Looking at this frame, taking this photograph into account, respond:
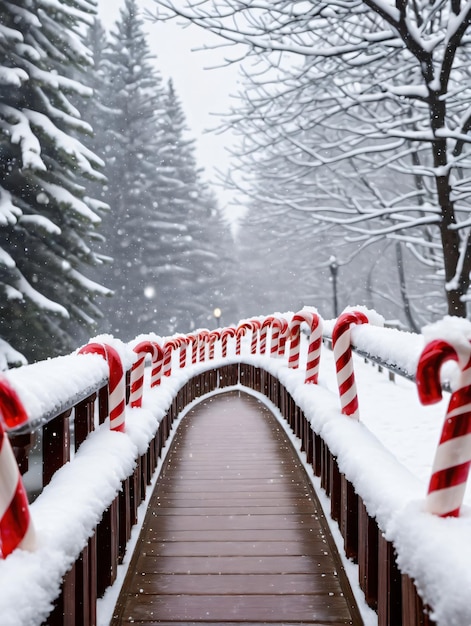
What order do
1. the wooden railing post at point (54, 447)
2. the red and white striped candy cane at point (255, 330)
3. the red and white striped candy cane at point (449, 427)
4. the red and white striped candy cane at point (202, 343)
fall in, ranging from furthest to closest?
the red and white striped candy cane at point (255, 330), the red and white striped candy cane at point (202, 343), the wooden railing post at point (54, 447), the red and white striped candy cane at point (449, 427)

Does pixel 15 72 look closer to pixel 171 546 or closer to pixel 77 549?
pixel 171 546

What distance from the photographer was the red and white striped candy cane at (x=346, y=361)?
411cm

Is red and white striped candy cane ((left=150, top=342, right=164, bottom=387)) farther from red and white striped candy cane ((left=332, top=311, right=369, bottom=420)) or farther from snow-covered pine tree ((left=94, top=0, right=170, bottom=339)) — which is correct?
snow-covered pine tree ((left=94, top=0, right=170, bottom=339))

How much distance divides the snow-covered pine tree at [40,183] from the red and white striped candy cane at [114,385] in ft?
36.0

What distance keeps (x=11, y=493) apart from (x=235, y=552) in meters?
2.16

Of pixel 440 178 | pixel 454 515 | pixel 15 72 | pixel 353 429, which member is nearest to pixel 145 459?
pixel 353 429

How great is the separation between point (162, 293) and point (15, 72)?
2381cm

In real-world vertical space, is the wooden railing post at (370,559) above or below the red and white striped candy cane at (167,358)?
below

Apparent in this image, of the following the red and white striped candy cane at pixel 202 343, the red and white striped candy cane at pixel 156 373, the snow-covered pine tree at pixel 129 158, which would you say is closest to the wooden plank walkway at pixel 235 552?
the red and white striped candy cane at pixel 156 373

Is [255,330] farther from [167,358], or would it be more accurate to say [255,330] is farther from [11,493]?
[11,493]

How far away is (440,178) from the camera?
884 centimetres

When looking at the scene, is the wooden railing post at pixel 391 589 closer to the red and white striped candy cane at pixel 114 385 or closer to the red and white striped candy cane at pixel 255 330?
the red and white striped candy cane at pixel 114 385

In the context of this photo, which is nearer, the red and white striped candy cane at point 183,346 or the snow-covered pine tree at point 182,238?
the red and white striped candy cane at point 183,346

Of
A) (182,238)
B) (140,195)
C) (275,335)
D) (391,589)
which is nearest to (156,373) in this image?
(275,335)
